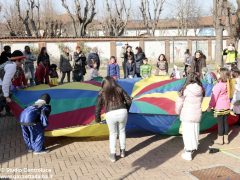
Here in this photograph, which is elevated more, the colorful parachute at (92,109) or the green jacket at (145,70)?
the green jacket at (145,70)

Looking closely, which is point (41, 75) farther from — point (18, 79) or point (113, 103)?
point (113, 103)

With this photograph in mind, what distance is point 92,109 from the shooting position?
8594mm

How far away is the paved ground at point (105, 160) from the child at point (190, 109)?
12.3 inches

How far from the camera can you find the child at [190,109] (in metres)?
6.99

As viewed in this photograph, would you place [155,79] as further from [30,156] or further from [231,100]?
[30,156]

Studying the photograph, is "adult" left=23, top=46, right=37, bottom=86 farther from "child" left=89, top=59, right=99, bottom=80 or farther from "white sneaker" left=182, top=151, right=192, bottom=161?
"white sneaker" left=182, top=151, right=192, bottom=161

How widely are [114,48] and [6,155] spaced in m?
22.4

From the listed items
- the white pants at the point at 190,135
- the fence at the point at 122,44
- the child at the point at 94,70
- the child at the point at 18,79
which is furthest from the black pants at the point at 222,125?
the fence at the point at 122,44

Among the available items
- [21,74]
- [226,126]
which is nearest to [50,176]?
[226,126]

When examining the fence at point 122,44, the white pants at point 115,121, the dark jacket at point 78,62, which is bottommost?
the white pants at point 115,121

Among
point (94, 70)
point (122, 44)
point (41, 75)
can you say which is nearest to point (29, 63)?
point (41, 75)

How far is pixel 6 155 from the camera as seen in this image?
7480mm

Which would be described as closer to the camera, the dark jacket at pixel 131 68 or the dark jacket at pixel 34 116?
the dark jacket at pixel 34 116

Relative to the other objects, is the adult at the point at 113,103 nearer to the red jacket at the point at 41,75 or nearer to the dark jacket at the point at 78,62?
the red jacket at the point at 41,75
